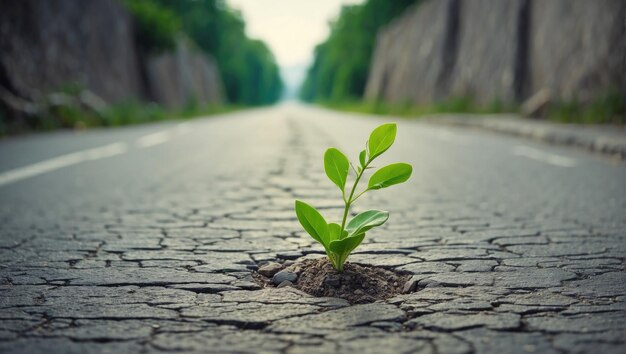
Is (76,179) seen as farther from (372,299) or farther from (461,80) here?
(461,80)

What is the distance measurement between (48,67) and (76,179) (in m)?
15.1

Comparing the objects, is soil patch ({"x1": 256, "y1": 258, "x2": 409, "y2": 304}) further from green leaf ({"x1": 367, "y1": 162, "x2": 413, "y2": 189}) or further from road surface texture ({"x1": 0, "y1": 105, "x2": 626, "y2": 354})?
green leaf ({"x1": 367, "y1": 162, "x2": 413, "y2": 189})

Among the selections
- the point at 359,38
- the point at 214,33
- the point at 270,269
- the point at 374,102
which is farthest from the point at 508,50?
the point at 214,33

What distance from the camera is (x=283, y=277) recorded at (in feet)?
8.63

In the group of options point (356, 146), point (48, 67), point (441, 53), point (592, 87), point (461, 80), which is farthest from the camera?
point (441, 53)

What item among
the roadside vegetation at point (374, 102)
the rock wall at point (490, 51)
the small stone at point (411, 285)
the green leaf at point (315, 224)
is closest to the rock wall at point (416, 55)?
the rock wall at point (490, 51)

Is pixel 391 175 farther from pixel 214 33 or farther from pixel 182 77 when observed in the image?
pixel 214 33

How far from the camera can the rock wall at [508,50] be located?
48.7ft

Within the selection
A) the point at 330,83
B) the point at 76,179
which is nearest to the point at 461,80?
the point at 76,179

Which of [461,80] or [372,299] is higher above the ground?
[461,80]

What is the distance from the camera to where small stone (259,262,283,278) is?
273 centimetres

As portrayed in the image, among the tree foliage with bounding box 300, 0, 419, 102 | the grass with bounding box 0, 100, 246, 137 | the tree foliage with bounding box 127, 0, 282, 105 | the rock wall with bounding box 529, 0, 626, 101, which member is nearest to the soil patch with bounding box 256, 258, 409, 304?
the grass with bounding box 0, 100, 246, 137

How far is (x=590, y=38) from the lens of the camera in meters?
15.7

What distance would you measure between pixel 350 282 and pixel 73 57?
2180 cm
